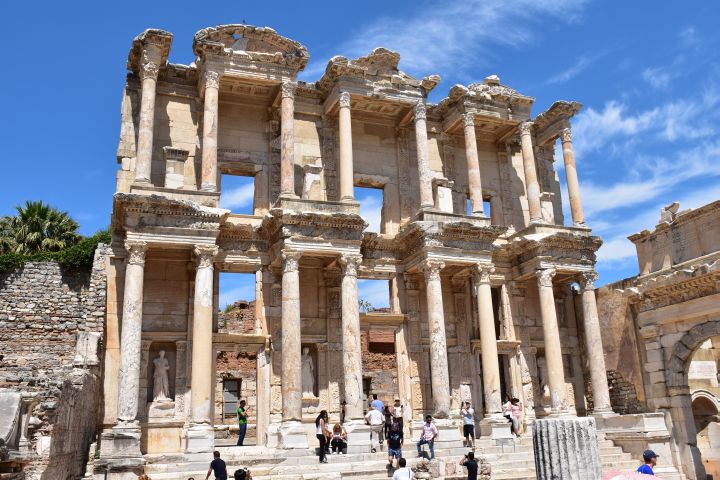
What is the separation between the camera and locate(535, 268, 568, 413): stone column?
20.3 meters

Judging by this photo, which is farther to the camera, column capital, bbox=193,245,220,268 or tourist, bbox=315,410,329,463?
column capital, bbox=193,245,220,268

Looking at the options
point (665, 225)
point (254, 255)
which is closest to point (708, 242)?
point (665, 225)

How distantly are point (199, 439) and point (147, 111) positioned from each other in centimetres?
872

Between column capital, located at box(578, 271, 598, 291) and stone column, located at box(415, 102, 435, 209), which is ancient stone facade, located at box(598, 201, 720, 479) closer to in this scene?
column capital, located at box(578, 271, 598, 291)

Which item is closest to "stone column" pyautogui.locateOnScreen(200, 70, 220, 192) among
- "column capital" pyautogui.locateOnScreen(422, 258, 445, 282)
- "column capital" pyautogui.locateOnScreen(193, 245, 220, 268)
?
"column capital" pyautogui.locateOnScreen(193, 245, 220, 268)

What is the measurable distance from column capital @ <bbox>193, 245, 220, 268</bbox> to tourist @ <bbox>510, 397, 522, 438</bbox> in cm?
946

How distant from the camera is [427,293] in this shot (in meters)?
19.8

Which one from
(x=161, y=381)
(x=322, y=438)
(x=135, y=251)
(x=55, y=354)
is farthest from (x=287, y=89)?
(x=55, y=354)

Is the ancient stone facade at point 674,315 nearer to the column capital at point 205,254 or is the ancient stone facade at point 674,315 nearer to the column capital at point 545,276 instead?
the column capital at point 545,276

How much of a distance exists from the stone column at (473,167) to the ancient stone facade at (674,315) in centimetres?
469

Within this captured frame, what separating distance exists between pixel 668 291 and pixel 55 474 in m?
15.7

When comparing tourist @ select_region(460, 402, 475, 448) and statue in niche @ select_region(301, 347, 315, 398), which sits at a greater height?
statue in niche @ select_region(301, 347, 315, 398)

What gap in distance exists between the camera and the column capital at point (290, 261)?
18266 mm

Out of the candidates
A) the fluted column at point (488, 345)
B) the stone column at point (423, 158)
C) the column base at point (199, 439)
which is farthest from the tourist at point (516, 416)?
the column base at point (199, 439)
